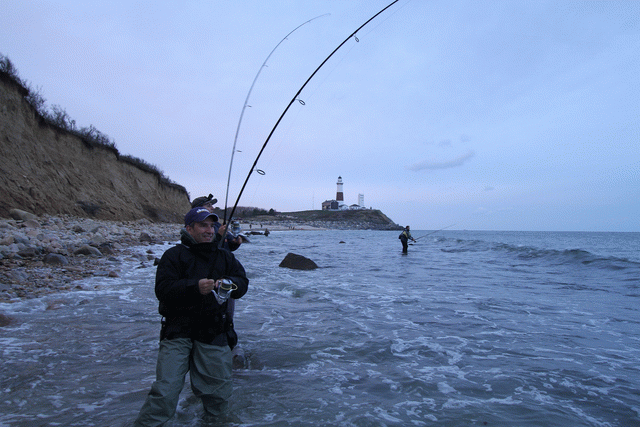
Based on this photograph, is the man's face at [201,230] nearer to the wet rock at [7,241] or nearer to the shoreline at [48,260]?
the shoreline at [48,260]

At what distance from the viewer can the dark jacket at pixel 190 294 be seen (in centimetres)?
285

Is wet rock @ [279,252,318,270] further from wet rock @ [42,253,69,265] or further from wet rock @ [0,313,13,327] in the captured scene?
wet rock @ [0,313,13,327]

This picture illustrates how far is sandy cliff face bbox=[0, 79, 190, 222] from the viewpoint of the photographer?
16922 millimetres

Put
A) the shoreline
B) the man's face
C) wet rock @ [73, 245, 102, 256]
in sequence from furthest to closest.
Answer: wet rock @ [73, 245, 102, 256] < the shoreline < the man's face

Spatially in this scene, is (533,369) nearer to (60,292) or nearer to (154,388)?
(154,388)

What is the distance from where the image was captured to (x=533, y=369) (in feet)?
14.8

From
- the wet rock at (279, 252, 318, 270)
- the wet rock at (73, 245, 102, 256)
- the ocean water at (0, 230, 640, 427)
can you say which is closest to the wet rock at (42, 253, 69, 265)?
the ocean water at (0, 230, 640, 427)

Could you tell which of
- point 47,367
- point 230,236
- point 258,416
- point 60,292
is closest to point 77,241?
point 60,292

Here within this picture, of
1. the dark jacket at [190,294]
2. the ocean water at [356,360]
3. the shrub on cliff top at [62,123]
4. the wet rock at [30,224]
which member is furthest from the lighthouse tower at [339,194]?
the dark jacket at [190,294]

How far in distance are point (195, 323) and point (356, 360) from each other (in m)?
2.51

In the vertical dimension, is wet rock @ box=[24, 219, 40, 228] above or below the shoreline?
above

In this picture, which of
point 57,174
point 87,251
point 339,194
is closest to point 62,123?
point 57,174

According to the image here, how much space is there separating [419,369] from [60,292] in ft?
21.1

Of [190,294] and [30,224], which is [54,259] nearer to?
[30,224]
